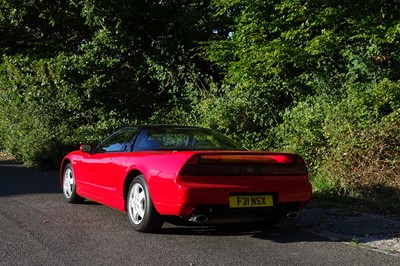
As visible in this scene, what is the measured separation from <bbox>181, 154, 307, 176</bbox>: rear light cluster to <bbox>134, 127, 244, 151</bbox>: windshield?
97 centimetres

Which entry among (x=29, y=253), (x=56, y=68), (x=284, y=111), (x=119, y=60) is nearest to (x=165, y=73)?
(x=119, y=60)

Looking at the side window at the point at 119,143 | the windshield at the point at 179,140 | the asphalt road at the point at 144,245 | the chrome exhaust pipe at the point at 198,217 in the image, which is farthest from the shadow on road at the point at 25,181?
the chrome exhaust pipe at the point at 198,217

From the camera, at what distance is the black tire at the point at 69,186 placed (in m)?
7.90

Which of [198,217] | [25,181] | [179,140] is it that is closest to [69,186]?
[179,140]

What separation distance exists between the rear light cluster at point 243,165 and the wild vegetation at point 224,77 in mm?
2488

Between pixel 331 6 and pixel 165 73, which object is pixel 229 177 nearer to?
pixel 331 6

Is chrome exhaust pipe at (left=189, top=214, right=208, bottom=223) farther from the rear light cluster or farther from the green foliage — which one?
the green foliage

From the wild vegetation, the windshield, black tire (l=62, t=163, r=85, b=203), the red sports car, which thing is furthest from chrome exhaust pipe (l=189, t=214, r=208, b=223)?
the wild vegetation

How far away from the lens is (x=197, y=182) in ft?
17.5

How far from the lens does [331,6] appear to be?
10.6 metres

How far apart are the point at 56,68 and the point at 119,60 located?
195 centimetres

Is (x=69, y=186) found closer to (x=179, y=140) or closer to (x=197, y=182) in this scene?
(x=179, y=140)

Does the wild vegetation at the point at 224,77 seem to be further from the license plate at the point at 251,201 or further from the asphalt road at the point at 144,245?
the license plate at the point at 251,201

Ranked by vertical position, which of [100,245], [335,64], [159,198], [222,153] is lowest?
[100,245]
